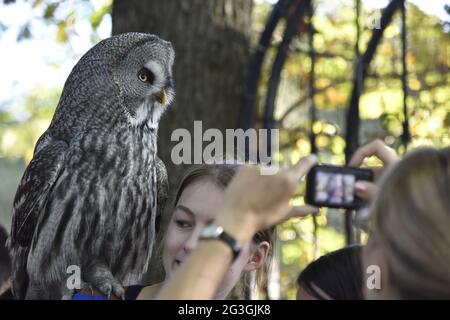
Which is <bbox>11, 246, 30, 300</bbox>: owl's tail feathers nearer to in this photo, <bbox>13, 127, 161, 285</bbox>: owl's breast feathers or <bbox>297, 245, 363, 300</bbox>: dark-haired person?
<bbox>13, 127, 161, 285</bbox>: owl's breast feathers

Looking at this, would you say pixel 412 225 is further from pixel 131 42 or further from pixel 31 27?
pixel 31 27

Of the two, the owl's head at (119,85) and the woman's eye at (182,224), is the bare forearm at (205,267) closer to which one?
the woman's eye at (182,224)

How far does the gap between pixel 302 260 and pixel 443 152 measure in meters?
A: 5.14

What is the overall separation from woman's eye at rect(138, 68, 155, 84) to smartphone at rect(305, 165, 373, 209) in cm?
124

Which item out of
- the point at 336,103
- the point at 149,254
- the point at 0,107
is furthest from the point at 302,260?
the point at 0,107

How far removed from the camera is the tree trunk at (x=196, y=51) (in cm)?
361

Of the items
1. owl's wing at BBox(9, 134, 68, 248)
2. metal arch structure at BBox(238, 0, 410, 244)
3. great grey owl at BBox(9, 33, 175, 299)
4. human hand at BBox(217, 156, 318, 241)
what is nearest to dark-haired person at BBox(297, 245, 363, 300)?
great grey owl at BBox(9, 33, 175, 299)

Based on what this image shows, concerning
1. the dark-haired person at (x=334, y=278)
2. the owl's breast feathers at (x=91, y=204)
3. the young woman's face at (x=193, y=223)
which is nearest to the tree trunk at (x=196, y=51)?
the owl's breast feathers at (x=91, y=204)

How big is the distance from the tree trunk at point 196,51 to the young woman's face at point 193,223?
1.40m

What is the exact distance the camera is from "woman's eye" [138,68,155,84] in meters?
2.57

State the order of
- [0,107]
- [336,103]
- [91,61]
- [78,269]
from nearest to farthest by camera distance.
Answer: [78,269], [91,61], [336,103], [0,107]

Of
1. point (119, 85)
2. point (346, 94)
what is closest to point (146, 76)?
point (119, 85)

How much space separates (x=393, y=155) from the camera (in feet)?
5.55

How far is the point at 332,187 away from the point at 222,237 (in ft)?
0.88
